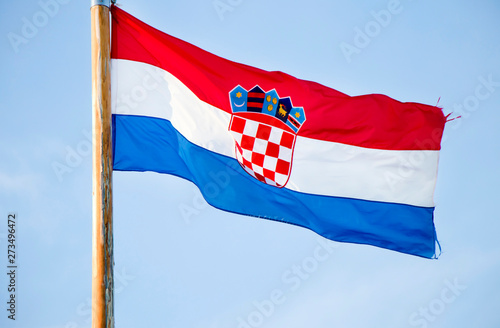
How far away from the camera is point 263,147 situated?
8.47 metres

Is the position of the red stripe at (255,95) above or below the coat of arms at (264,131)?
above

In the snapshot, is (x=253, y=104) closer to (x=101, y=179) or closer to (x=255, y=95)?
(x=255, y=95)

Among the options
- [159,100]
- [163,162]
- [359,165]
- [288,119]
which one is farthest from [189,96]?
[359,165]

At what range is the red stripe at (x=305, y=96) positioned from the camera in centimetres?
787

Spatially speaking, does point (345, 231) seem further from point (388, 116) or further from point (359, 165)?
point (388, 116)

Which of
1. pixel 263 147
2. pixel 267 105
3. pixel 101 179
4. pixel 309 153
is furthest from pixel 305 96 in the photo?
pixel 101 179

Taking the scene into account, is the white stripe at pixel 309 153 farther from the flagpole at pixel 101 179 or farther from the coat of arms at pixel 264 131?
the flagpole at pixel 101 179

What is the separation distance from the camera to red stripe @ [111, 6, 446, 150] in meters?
7.87

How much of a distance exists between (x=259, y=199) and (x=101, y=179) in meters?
2.48

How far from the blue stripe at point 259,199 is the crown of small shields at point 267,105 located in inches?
29.5

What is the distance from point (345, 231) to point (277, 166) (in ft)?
4.25

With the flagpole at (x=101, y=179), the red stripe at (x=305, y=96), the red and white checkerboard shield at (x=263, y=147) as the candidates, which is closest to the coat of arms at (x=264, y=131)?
the red and white checkerboard shield at (x=263, y=147)

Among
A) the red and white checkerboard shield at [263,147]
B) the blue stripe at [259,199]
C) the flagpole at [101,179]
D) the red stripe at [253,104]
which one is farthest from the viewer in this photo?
the red stripe at [253,104]

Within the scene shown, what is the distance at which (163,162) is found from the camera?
7863 millimetres
